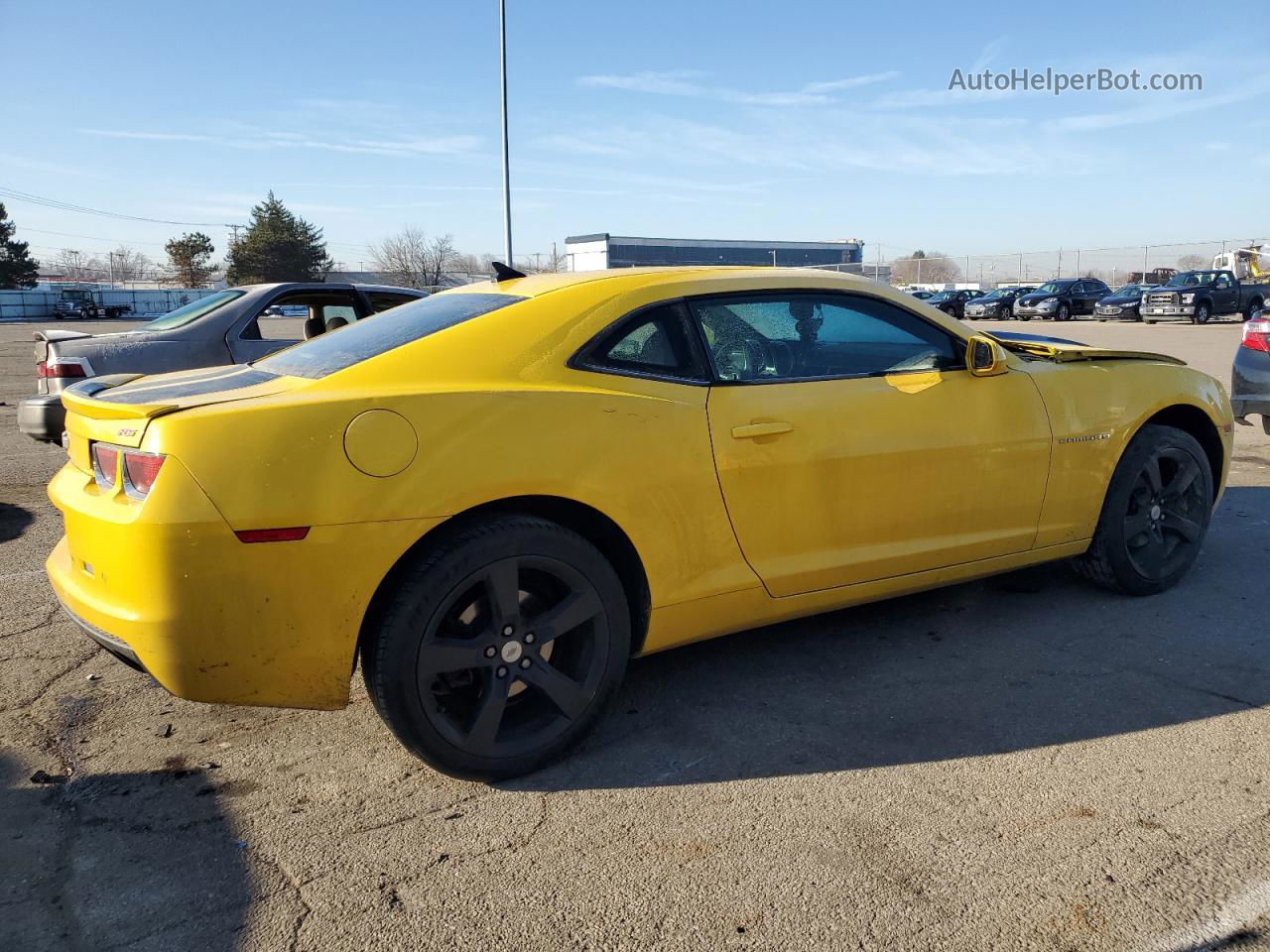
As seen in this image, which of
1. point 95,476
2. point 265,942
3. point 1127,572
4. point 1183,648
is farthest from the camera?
point 1127,572

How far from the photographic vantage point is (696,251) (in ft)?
173

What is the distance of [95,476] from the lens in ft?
9.27

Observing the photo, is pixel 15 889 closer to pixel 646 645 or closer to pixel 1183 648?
pixel 646 645

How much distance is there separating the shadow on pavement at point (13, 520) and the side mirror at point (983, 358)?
17.0 feet

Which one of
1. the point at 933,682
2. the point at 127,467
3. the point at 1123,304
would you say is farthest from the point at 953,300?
the point at 127,467

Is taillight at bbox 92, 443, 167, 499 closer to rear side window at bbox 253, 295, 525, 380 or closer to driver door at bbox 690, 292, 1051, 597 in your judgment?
rear side window at bbox 253, 295, 525, 380

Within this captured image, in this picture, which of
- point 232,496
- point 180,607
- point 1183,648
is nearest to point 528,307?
point 232,496

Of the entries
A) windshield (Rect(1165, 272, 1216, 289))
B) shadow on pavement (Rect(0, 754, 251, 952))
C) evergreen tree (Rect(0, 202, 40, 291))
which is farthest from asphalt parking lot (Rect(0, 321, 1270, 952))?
evergreen tree (Rect(0, 202, 40, 291))

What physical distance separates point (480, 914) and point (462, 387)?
141 cm

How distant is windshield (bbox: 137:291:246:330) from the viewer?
763 centimetres

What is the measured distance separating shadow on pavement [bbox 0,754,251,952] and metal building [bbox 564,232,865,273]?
4036 cm

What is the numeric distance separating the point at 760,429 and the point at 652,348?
1.48 feet

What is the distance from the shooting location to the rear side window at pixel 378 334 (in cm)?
308

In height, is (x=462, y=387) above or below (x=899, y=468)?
above
